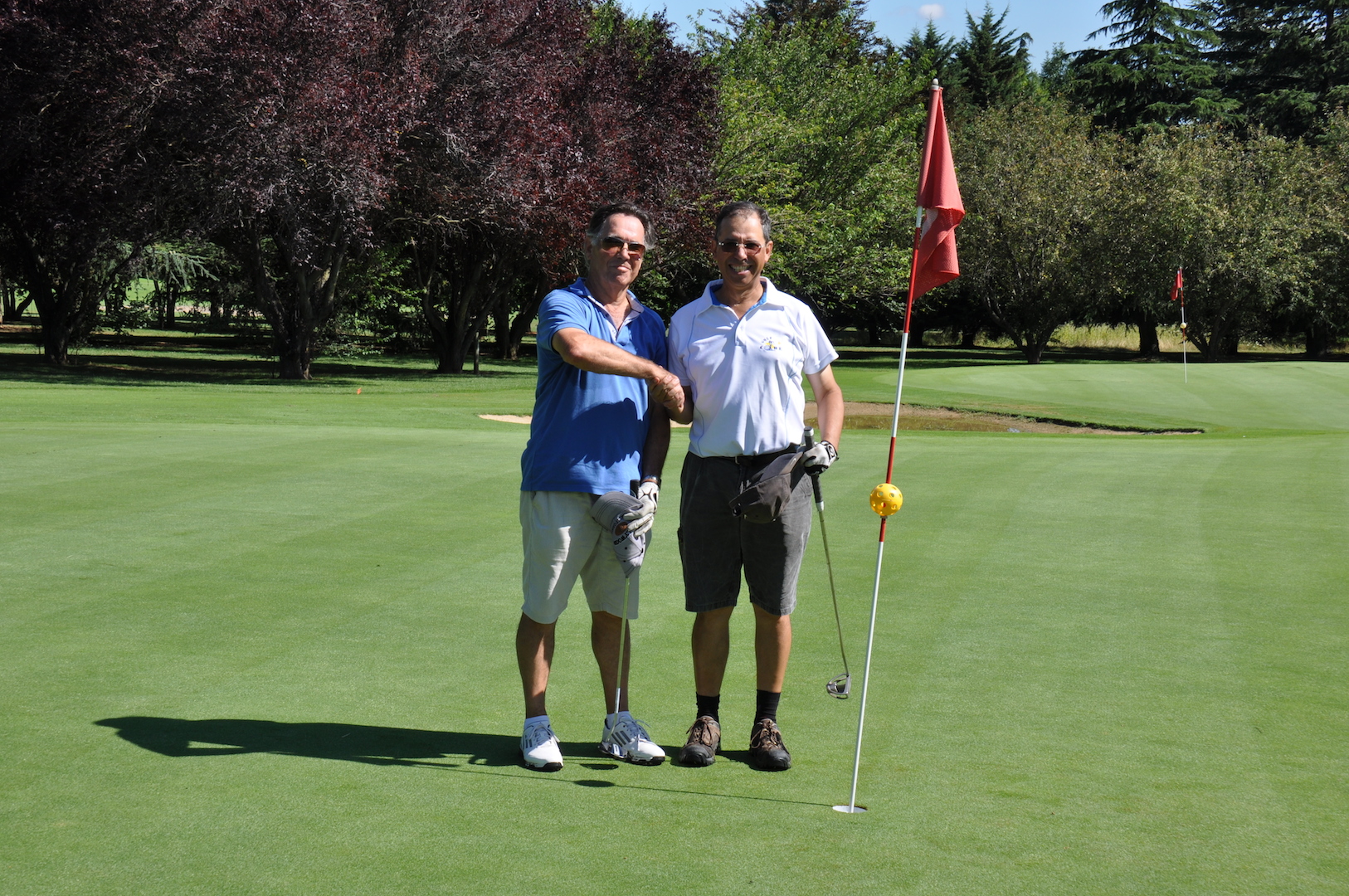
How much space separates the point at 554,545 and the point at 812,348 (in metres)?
1.16

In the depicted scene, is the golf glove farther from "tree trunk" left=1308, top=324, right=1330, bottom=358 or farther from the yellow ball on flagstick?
"tree trunk" left=1308, top=324, right=1330, bottom=358

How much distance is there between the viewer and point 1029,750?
4.31m

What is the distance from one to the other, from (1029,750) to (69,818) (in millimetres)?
3047

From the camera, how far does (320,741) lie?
168 inches

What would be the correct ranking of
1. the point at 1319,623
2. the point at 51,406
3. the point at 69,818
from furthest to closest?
the point at 51,406 < the point at 1319,623 < the point at 69,818

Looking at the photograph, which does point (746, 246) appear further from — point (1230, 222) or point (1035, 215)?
point (1035, 215)

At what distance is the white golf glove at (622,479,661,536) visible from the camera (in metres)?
4.16

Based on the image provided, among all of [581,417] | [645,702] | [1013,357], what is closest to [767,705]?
[645,702]

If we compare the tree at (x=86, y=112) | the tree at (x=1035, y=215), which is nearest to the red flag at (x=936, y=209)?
the tree at (x=86, y=112)

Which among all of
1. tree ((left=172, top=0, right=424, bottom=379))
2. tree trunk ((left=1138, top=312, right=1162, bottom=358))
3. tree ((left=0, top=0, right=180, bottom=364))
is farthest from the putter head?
tree trunk ((left=1138, top=312, right=1162, bottom=358))

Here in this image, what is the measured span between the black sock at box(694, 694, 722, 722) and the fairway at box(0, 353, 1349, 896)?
0.43 ft

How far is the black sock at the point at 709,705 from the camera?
4465 mm

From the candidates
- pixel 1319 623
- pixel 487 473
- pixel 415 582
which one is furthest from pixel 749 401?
pixel 487 473

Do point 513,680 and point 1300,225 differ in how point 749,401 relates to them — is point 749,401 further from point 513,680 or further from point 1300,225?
point 1300,225
